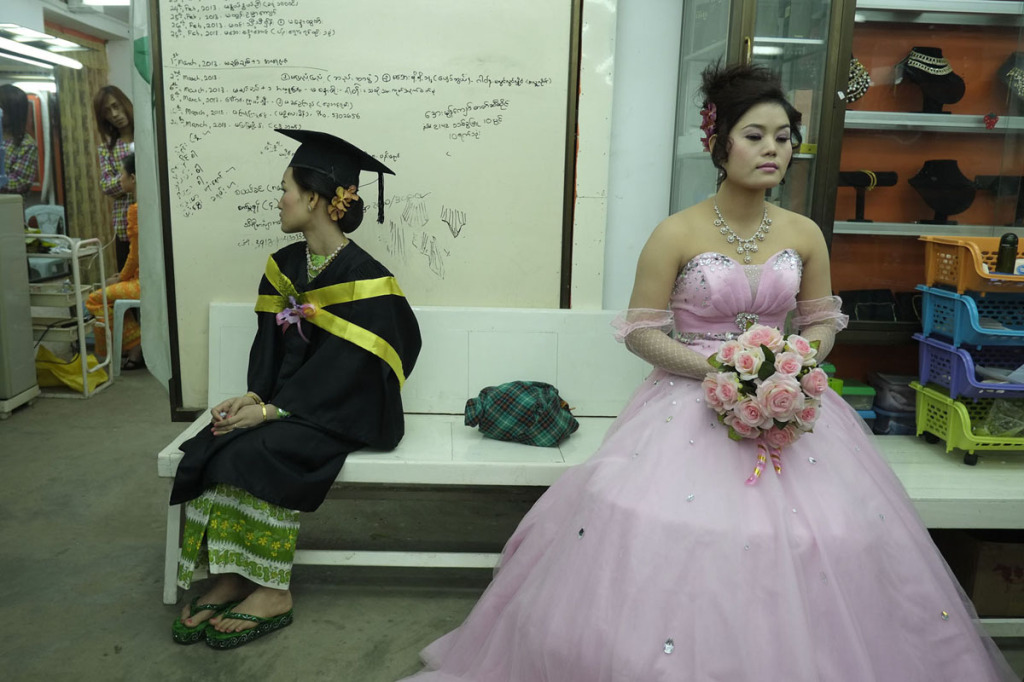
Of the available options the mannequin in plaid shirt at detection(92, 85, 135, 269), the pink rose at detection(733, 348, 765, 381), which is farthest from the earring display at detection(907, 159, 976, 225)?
the mannequin in plaid shirt at detection(92, 85, 135, 269)

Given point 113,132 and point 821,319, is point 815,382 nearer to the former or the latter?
point 821,319

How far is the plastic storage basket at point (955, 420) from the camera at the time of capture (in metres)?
2.84

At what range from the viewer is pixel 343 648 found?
8.59ft

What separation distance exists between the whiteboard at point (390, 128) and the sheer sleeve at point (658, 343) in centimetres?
97

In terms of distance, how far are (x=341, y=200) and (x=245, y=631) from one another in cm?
136

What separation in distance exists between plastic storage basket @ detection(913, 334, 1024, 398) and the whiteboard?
4.51 feet

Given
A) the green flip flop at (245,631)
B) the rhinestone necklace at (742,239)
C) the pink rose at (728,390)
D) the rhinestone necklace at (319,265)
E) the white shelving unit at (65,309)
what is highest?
the rhinestone necklace at (742,239)

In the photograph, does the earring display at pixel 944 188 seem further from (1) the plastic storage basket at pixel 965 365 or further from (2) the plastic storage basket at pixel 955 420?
(2) the plastic storage basket at pixel 955 420

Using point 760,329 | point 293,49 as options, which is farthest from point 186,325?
point 760,329

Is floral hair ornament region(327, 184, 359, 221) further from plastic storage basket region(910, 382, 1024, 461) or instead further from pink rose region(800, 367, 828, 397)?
plastic storage basket region(910, 382, 1024, 461)

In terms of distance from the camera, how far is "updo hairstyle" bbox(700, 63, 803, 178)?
2256mm

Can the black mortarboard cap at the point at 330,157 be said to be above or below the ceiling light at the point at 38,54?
below

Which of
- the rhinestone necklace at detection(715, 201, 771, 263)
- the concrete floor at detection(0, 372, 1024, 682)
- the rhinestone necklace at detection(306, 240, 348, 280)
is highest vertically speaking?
the rhinestone necklace at detection(715, 201, 771, 263)

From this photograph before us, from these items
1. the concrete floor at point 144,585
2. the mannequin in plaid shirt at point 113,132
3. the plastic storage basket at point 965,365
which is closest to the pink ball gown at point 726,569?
the concrete floor at point 144,585
